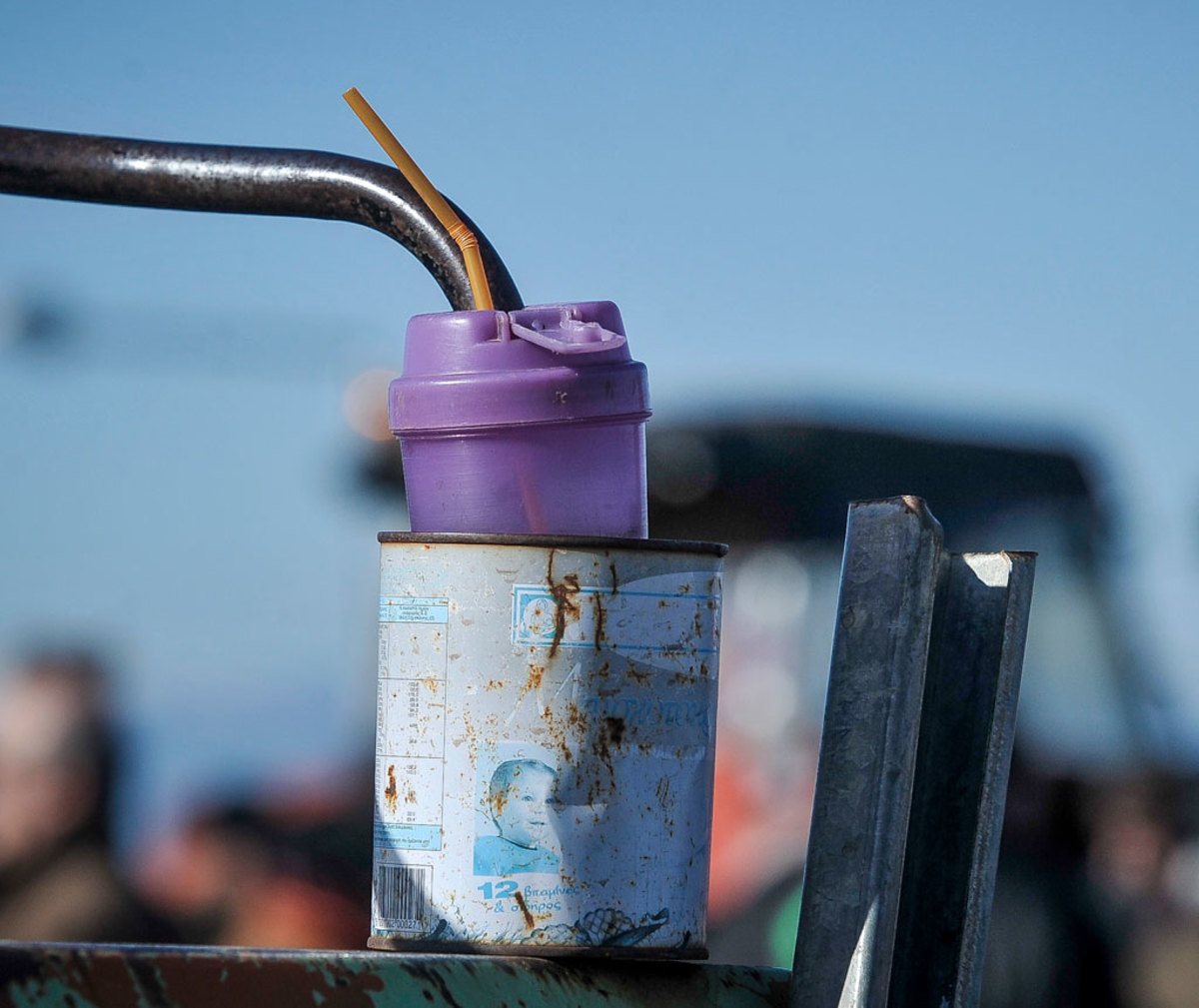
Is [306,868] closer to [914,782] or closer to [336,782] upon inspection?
[336,782]

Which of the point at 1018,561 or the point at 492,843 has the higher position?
the point at 1018,561

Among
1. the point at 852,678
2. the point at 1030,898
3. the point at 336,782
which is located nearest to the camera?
the point at 852,678

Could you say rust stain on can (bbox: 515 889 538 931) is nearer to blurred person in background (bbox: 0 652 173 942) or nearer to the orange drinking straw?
the orange drinking straw

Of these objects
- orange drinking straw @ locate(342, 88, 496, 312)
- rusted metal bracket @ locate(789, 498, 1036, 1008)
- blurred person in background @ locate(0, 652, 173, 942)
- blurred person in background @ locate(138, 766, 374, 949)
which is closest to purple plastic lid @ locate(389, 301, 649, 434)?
orange drinking straw @ locate(342, 88, 496, 312)

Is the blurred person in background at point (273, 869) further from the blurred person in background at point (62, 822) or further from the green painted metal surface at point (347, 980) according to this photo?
the green painted metal surface at point (347, 980)

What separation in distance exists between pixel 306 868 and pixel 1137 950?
8.88ft

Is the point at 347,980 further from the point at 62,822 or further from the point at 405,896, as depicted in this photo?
the point at 62,822

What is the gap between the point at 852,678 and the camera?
4.01 feet

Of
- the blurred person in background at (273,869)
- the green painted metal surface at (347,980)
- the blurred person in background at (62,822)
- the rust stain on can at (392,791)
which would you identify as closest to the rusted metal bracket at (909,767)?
the green painted metal surface at (347,980)

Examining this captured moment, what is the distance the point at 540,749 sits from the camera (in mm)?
1271

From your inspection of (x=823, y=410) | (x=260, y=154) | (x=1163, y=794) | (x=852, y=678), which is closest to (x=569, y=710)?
(x=852, y=678)

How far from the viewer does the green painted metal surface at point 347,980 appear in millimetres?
1024

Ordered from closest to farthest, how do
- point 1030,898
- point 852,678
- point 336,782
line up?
1. point 852,678
2. point 1030,898
3. point 336,782

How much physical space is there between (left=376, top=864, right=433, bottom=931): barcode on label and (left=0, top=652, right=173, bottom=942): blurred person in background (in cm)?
308
